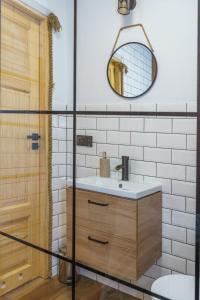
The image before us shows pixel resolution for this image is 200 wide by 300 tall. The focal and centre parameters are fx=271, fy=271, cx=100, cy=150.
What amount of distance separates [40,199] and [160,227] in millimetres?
712

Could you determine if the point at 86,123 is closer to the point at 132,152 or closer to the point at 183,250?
the point at 132,152

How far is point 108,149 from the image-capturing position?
48.6 inches

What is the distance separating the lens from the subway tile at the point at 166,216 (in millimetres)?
1064

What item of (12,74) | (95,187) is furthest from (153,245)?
(12,74)

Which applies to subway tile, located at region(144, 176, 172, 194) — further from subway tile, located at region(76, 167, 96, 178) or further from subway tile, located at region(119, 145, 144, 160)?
subway tile, located at region(76, 167, 96, 178)

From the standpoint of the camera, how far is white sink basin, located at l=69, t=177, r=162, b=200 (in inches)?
43.6

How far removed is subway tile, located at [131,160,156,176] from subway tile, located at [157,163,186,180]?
1.1 inches

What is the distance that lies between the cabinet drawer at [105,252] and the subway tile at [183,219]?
0.22m

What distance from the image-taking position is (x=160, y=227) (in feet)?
3.54

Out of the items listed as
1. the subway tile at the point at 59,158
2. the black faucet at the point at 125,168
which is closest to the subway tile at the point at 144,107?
the black faucet at the point at 125,168

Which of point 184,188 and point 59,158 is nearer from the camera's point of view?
point 184,188

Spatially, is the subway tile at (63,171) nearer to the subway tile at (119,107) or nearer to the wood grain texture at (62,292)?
the subway tile at (119,107)

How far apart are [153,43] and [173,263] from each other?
87 centimetres

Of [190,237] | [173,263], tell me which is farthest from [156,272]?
[190,237]
